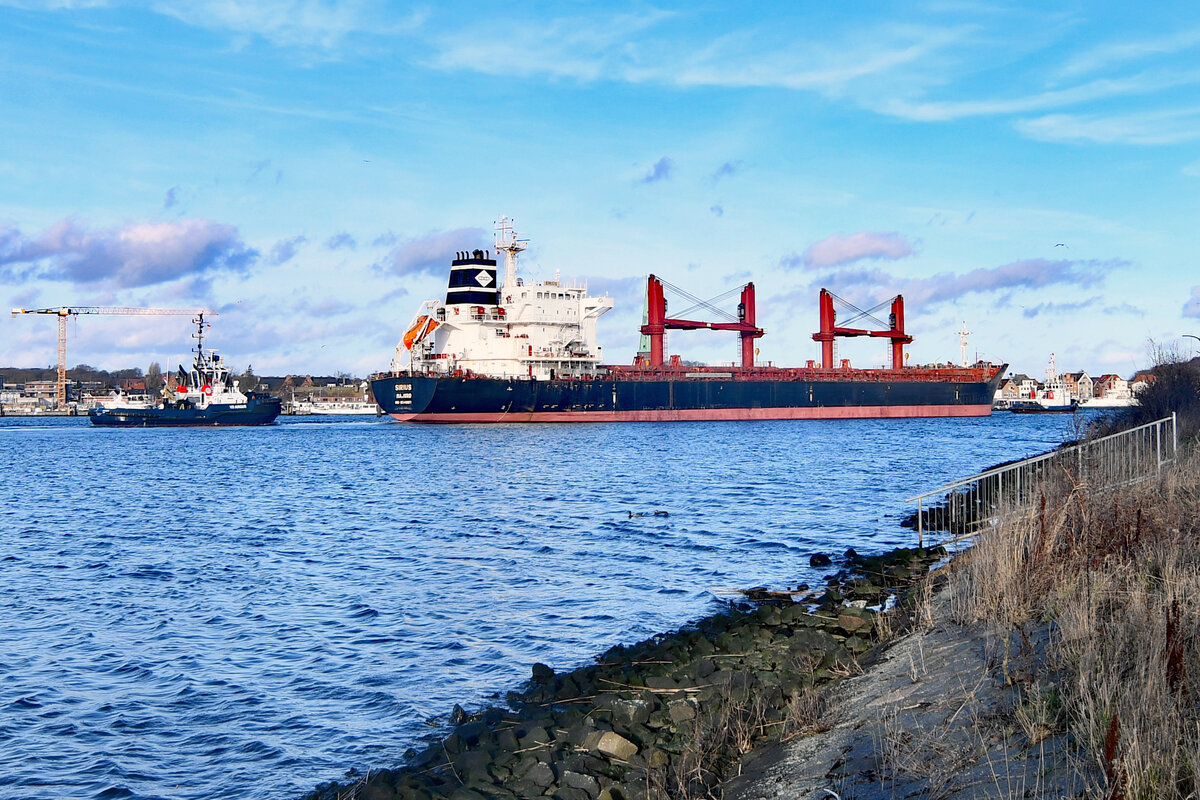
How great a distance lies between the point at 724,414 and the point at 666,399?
568 cm

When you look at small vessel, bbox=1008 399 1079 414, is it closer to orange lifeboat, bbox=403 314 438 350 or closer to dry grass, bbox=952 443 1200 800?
orange lifeboat, bbox=403 314 438 350

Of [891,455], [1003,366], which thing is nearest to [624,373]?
[891,455]

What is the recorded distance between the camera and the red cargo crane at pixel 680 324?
67875mm

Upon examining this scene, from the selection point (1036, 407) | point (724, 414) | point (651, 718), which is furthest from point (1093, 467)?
point (1036, 407)

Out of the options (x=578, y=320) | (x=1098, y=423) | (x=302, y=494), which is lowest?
(x=302, y=494)

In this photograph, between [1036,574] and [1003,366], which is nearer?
[1036,574]

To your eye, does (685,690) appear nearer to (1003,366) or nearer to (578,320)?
(578,320)

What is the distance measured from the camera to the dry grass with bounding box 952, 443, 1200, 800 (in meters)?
3.70

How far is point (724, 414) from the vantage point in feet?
214

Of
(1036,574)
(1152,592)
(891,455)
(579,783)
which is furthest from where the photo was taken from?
(891,455)

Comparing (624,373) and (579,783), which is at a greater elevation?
(624,373)

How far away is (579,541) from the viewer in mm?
17047

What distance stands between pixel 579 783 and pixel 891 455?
32488 mm

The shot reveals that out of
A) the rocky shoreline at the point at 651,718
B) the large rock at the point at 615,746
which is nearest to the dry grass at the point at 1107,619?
the rocky shoreline at the point at 651,718
